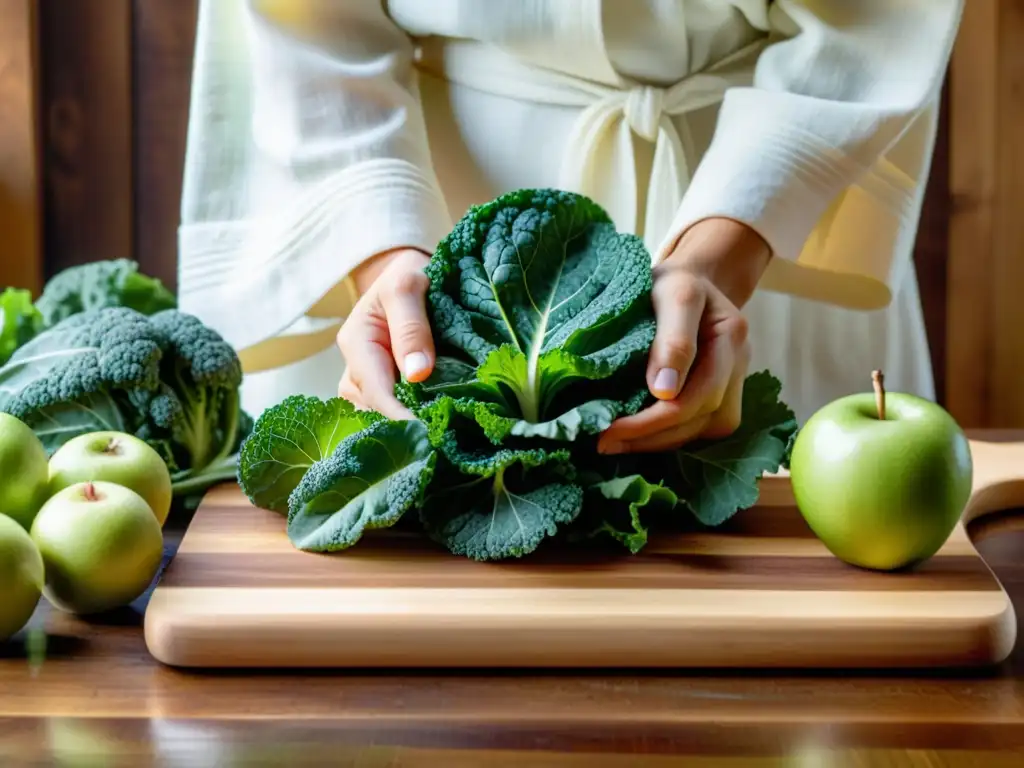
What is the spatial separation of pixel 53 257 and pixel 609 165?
114cm

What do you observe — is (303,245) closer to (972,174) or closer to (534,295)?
(534,295)

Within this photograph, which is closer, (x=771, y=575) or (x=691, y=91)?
(x=771, y=575)

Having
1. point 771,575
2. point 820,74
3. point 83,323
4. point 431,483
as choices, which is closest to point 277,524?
point 431,483

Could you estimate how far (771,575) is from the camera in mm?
857

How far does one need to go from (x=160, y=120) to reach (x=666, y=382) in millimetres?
1383

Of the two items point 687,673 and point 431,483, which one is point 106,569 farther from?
point 687,673

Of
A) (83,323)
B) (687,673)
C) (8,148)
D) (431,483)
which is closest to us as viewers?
(687,673)

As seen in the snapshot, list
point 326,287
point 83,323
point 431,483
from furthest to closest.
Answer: point 326,287 → point 83,323 → point 431,483

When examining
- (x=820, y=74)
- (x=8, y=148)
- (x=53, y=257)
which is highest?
(x=820, y=74)

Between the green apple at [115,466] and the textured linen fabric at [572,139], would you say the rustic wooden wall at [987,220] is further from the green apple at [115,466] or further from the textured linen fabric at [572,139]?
the green apple at [115,466]

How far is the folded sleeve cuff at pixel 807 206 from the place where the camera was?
1.12m

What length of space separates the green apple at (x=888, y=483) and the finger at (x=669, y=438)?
108mm

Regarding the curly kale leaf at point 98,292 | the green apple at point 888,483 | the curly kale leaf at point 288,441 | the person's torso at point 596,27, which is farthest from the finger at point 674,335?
the curly kale leaf at point 98,292

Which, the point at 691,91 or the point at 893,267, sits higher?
the point at 691,91
